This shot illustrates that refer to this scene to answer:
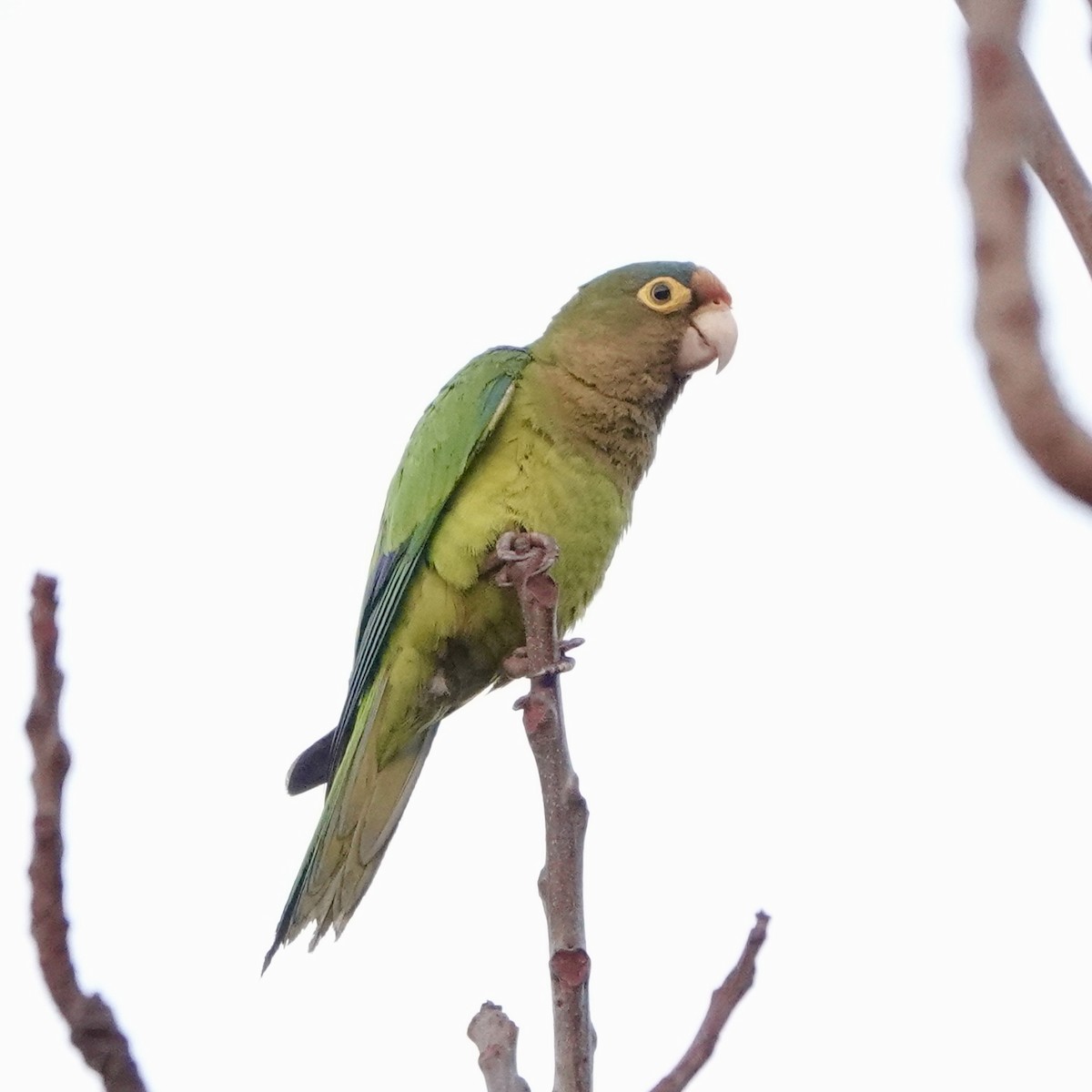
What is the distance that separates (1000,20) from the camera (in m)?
1.00

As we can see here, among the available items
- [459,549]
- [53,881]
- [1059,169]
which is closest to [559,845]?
[53,881]

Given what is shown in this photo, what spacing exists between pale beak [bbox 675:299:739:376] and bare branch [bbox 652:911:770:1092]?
3408mm

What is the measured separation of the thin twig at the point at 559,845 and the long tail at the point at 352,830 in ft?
4.85

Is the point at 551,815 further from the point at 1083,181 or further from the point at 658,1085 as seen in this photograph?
the point at 1083,181

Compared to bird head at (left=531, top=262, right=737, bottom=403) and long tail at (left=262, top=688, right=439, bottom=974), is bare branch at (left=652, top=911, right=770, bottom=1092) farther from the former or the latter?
bird head at (left=531, top=262, right=737, bottom=403)

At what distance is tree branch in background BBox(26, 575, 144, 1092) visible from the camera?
3.68 feet

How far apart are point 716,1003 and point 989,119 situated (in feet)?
4.66

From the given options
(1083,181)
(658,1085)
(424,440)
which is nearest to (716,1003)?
(658,1085)

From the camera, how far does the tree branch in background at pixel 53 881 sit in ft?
3.68

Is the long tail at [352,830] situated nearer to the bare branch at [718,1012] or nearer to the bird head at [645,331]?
the bird head at [645,331]

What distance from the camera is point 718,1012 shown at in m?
2.04

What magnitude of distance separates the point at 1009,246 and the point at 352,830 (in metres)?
4.09

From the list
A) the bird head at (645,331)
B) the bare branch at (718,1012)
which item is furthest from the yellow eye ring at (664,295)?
the bare branch at (718,1012)

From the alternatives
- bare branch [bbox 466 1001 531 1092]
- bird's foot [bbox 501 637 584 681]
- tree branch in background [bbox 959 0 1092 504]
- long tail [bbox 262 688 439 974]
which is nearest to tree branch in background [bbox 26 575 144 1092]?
tree branch in background [bbox 959 0 1092 504]
